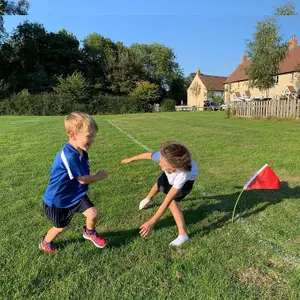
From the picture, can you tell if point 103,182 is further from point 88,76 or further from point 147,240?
point 88,76

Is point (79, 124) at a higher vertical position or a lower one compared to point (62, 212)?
higher

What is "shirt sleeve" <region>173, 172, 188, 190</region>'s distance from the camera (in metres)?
3.24

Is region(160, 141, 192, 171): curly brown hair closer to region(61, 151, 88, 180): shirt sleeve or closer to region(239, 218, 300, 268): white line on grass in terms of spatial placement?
region(61, 151, 88, 180): shirt sleeve

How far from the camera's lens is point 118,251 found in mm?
3066

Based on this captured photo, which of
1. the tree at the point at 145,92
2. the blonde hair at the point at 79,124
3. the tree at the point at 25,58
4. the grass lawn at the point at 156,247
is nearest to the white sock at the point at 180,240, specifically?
the grass lawn at the point at 156,247

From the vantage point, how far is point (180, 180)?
3250 millimetres

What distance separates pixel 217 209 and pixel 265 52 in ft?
94.2

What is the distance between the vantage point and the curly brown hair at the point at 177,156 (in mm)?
3172

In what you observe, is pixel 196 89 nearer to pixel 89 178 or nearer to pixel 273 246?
pixel 273 246

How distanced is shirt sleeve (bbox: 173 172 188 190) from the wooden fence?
18098 millimetres

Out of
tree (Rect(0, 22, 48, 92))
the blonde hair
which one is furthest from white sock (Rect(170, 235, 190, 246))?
tree (Rect(0, 22, 48, 92))

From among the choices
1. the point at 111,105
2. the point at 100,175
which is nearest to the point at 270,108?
the point at 100,175

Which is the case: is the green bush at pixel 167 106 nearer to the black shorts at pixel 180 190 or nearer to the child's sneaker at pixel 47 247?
the black shorts at pixel 180 190

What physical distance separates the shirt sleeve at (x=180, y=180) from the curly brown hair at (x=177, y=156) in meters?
0.08
